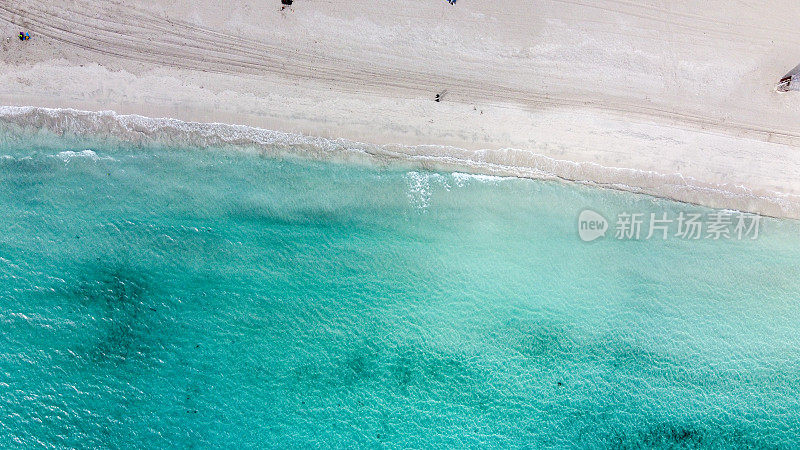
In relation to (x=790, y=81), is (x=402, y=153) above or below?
below

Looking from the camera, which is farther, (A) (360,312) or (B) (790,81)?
(A) (360,312)

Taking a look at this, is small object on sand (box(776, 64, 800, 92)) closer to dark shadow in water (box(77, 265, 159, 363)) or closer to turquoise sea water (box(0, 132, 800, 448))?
turquoise sea water (box(0, 132, 800, 448))

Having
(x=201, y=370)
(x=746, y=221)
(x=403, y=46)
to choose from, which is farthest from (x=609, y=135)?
(x=201, y=370)

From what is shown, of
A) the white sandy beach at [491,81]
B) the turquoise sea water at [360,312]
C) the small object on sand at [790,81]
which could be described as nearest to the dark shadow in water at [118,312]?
the turquoise sea water at [360,312]

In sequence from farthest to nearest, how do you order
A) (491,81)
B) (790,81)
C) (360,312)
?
(360,312) → (491,81) → (790,81)

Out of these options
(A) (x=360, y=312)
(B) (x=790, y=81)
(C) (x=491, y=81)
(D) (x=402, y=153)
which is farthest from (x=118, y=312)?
(B) (x=790, y=81)

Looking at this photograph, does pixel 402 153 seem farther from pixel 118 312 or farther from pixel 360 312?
pixel 118 312

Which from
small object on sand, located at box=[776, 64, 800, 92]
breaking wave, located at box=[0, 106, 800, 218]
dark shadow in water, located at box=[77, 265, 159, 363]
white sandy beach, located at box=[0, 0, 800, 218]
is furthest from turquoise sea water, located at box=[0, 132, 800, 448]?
small object on sand, located at box=[776, 64, 800, 92]
